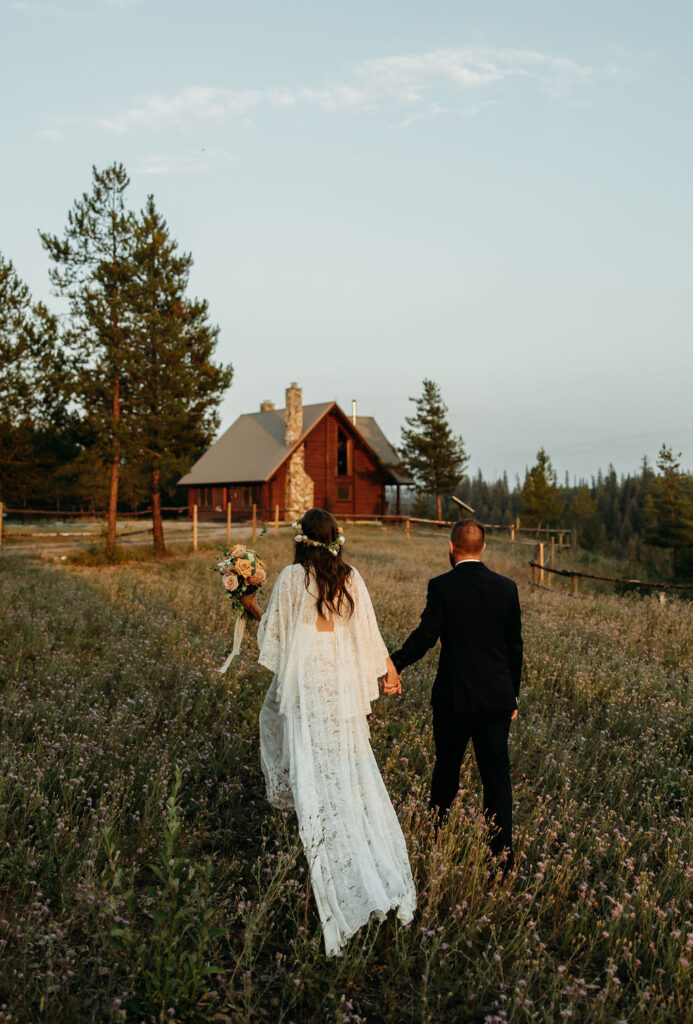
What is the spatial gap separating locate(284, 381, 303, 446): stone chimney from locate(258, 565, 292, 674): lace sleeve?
1381 inches

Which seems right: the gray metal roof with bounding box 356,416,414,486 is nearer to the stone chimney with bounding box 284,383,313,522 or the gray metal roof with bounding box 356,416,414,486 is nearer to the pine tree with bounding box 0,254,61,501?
the stone chimney with bounding box 284,383,313,522

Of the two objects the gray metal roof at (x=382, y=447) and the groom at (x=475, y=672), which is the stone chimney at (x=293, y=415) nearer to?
the gray metal roof at (x=382, y=447)

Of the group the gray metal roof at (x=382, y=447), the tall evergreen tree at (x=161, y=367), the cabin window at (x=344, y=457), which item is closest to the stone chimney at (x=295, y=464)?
the cabin window at (x=344, y=457)

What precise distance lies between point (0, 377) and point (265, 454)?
47.6 ft

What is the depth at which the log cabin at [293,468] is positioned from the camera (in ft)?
128

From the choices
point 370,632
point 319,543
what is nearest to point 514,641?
point 370,632

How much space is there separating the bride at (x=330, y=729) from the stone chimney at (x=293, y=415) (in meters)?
35.0

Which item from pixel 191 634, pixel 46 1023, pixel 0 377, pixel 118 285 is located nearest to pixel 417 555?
pixel 118 285

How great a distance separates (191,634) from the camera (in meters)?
9.15

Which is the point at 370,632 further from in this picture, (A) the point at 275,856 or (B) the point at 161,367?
(B) the point at 161,367

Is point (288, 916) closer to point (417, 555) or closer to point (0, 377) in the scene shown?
point (417, 555)

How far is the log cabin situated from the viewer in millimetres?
39000

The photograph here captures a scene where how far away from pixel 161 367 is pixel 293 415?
17405 millimetres

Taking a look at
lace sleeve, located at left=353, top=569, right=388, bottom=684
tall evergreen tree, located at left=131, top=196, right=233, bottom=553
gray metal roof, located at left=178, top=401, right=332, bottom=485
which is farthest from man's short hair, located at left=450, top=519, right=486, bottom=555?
gray metal roof, located at left=178, top=401, right=332, bottom=485
